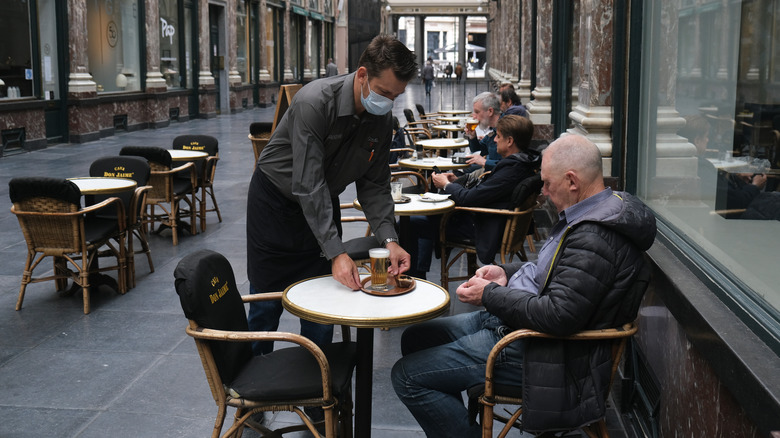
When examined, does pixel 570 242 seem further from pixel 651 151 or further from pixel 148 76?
pixel 148 76

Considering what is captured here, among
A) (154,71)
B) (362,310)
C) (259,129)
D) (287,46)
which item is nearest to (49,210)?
(362,310)

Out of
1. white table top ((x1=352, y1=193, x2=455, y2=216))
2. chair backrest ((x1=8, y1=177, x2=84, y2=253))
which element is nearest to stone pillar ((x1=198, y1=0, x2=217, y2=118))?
chair backrest ((x1=8, y1=177, x2=84, y2=253))

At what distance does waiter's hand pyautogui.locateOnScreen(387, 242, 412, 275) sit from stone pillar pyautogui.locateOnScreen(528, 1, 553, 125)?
23.4 feet

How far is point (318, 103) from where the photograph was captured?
3084 mm

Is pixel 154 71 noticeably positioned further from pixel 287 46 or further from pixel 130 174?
pixel 130 174

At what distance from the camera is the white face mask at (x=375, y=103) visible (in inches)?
122

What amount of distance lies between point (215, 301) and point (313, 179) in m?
0.58

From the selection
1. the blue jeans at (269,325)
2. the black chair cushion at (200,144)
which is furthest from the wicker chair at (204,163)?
the blue jeans at (269,325)

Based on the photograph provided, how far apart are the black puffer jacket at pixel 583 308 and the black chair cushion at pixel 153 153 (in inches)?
199

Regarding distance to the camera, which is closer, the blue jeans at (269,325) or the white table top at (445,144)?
the blue jeans at (269,325)

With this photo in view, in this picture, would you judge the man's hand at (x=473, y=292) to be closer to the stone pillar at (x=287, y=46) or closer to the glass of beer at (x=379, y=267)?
the glass of beer at (x=379, y=267)

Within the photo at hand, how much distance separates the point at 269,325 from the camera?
3.61 m

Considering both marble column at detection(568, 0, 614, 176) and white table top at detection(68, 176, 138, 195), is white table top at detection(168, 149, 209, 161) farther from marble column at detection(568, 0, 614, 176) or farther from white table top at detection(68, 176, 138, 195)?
marble column at detection(568, 0, 614, 176)

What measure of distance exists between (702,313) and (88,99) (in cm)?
1510
